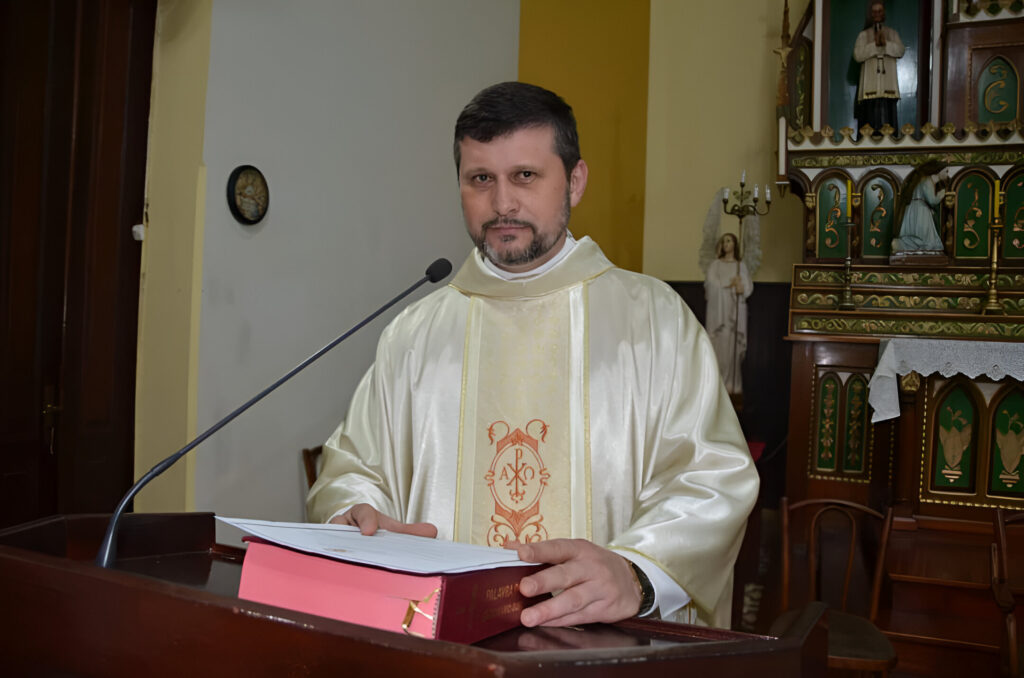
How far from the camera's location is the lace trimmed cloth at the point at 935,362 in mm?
4941

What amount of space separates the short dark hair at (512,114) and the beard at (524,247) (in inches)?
5.6

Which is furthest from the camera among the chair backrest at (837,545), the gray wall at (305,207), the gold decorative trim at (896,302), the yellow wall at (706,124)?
the yellow wall at (706,124)

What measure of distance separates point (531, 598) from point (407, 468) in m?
0.93

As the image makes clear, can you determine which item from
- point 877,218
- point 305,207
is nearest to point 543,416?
point 305,207

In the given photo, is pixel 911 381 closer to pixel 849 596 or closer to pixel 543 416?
pixel 849 596

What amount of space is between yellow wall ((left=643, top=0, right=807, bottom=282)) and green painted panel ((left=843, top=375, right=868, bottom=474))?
196 centimetres

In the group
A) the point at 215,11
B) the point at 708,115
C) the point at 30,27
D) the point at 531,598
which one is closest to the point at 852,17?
the point at 708,115

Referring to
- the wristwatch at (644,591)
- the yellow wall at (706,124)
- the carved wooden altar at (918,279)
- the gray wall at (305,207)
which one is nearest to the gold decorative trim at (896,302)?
the carved wooden altar at (918,279)

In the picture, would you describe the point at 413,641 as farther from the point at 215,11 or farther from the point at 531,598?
the point at 215,11

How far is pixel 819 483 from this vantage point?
5984mm

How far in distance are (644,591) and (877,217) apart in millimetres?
5808

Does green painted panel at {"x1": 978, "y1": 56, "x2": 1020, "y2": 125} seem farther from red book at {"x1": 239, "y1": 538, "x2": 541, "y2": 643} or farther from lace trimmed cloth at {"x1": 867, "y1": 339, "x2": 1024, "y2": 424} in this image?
red book at {"x1": 239, "y1": 538, "x2": 541, "y2": 643}

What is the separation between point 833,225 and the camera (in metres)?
6.32

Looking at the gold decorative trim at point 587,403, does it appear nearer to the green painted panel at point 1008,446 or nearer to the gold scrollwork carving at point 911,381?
the gold scrollwork carving at point 911,381
